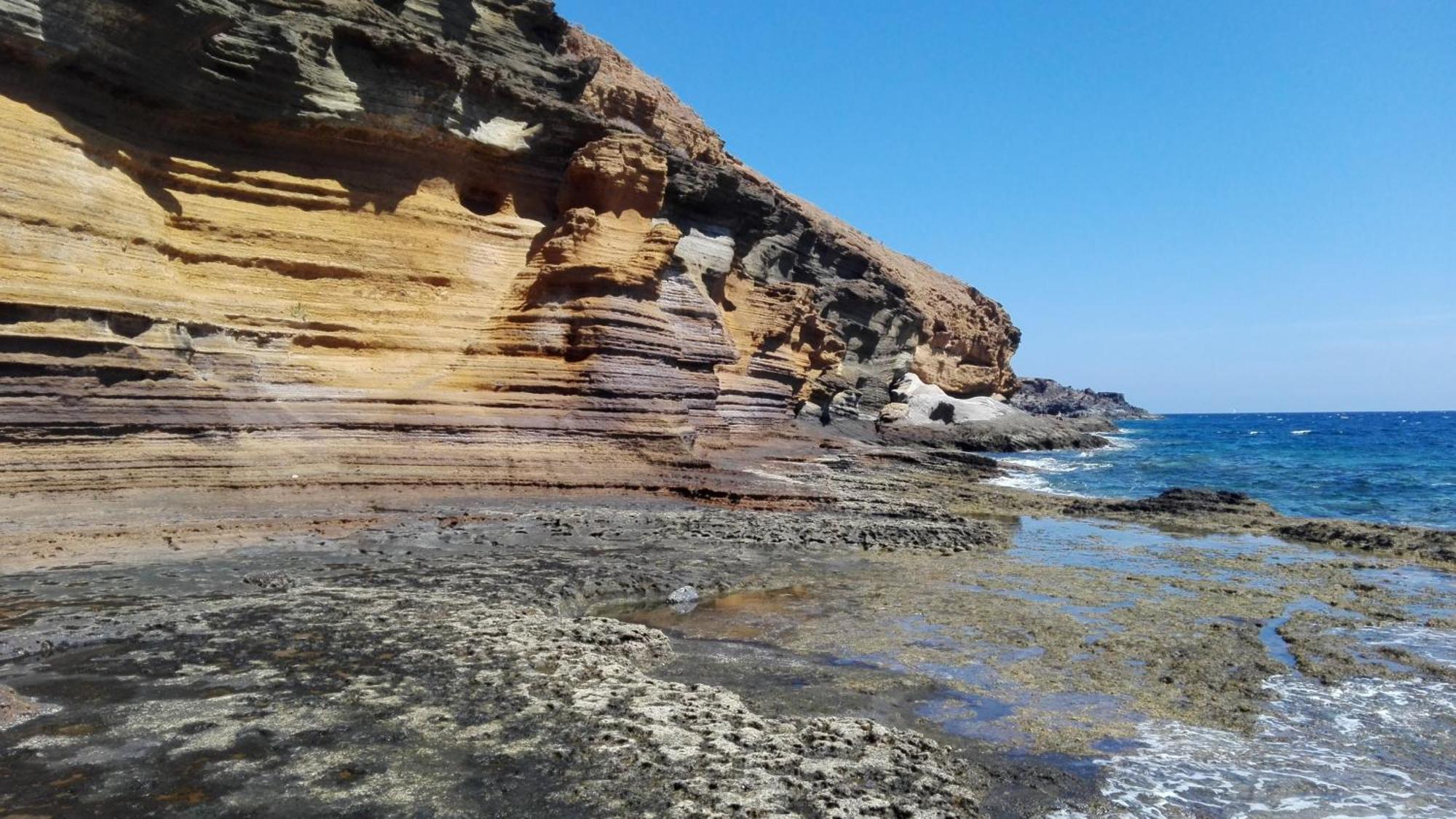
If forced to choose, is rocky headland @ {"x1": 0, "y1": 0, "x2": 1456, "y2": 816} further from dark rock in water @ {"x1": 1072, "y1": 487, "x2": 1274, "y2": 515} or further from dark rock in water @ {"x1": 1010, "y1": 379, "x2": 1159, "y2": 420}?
dark rock in water @ {"x1": 1010, "y1": 379, "x2": 1159, "y2": 420}

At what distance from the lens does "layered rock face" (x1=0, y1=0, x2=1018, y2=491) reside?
1170 centimetres

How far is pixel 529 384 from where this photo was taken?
16.7m

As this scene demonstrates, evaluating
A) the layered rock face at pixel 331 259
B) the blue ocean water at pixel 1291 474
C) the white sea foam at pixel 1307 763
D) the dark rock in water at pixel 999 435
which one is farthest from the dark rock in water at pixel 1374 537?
the dark rock in water at pixel 999 435

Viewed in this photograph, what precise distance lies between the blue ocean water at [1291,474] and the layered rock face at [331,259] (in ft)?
52.7

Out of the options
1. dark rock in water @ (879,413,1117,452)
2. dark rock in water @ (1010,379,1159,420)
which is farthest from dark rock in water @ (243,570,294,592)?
dark rock in water @ (1010,379,1159,420)

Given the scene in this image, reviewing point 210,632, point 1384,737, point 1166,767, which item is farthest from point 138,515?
point 1384,737

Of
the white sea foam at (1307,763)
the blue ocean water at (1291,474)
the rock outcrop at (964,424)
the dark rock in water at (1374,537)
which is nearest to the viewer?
the white sea foam at (1307,763)

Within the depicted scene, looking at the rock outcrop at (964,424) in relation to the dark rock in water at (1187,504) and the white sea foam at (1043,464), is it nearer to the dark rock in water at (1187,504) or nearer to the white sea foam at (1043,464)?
the white sea foam at (1043,464)

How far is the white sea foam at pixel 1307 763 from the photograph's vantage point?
17.7 feet

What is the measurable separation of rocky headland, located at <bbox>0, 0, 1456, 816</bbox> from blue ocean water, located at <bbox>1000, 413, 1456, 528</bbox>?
4.85 meters

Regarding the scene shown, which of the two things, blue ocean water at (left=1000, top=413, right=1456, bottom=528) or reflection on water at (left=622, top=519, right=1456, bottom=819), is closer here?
reflection on water at (left=622, top=519, right=1456, bottom=819)

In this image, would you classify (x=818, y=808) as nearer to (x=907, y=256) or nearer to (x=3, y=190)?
(x=3, y=190)

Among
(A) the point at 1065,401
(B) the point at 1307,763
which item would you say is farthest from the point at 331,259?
(A) the point at 1065,401

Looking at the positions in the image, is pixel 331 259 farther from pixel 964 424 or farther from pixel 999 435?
pixel 964 424
